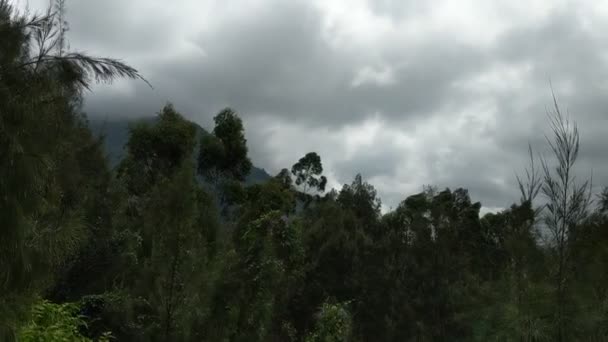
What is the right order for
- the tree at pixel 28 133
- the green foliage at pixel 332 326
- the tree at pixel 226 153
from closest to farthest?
1. the tree at pixel 28 133
2. the green foliage at pixel 332 326
3. the tree at pixel 226 153

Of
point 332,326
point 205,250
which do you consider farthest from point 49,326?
point 332,326

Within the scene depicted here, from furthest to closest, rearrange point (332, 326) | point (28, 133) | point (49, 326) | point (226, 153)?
point (226, 153) < point (332, 326) < point (49, 326) < point (28, 133)

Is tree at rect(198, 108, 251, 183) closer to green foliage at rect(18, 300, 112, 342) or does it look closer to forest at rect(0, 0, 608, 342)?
forest at rect(0, 0, 608, 342)

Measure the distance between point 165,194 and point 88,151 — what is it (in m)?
7.70

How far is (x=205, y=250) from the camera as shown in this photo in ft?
42.5

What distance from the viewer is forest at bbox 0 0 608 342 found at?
21.7 ft

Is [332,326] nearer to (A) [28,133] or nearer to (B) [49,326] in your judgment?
(B) [49,326]

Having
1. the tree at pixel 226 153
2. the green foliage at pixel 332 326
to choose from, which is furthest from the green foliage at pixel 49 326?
the tree at pixel 226 153

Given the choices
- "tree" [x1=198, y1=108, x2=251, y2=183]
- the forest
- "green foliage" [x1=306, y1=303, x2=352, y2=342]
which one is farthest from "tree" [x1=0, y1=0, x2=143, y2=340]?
"tree" [x1=198, y1=108, x2=251, y2=183]

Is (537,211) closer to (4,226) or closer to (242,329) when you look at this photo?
(242,329)

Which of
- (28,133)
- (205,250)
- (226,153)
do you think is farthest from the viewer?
(226,153)

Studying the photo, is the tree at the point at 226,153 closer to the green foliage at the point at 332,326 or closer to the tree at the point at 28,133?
the green foliage at the point at 332,326

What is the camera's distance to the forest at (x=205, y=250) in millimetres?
6609

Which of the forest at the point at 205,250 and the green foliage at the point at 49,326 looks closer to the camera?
the forest at the point at 205,250
